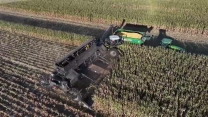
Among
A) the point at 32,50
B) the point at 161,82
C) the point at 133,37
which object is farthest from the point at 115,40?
the point at 32,50

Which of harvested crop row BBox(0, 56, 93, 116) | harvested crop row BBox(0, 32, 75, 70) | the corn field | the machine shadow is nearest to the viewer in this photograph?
harvested crop row BBox(0, 56, 93, 116)

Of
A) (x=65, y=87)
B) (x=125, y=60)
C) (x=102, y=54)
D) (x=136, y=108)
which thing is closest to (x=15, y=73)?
(x=65, y=87)

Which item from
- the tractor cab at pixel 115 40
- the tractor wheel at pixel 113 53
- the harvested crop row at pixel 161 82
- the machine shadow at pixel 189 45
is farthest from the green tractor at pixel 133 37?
the tractor wheel at pixel 113 53

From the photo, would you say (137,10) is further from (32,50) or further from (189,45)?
(32,50)

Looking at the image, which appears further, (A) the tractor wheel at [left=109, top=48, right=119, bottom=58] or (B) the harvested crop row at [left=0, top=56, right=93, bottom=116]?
(A) the tractor wheel at [left=109, top=48, right=119, bottom=58]

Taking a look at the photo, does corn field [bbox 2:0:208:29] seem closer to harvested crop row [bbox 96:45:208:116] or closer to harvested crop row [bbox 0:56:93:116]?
harvested crop row [bbox 96:45:208:116]

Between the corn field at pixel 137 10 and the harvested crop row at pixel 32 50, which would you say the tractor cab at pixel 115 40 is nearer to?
the harvested crop row at pixel 32 50

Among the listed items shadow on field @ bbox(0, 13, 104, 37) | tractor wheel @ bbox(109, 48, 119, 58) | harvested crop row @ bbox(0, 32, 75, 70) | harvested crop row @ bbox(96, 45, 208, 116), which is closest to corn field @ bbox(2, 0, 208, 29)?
shadow on field @ bbox(0, 13, 104, 37)
